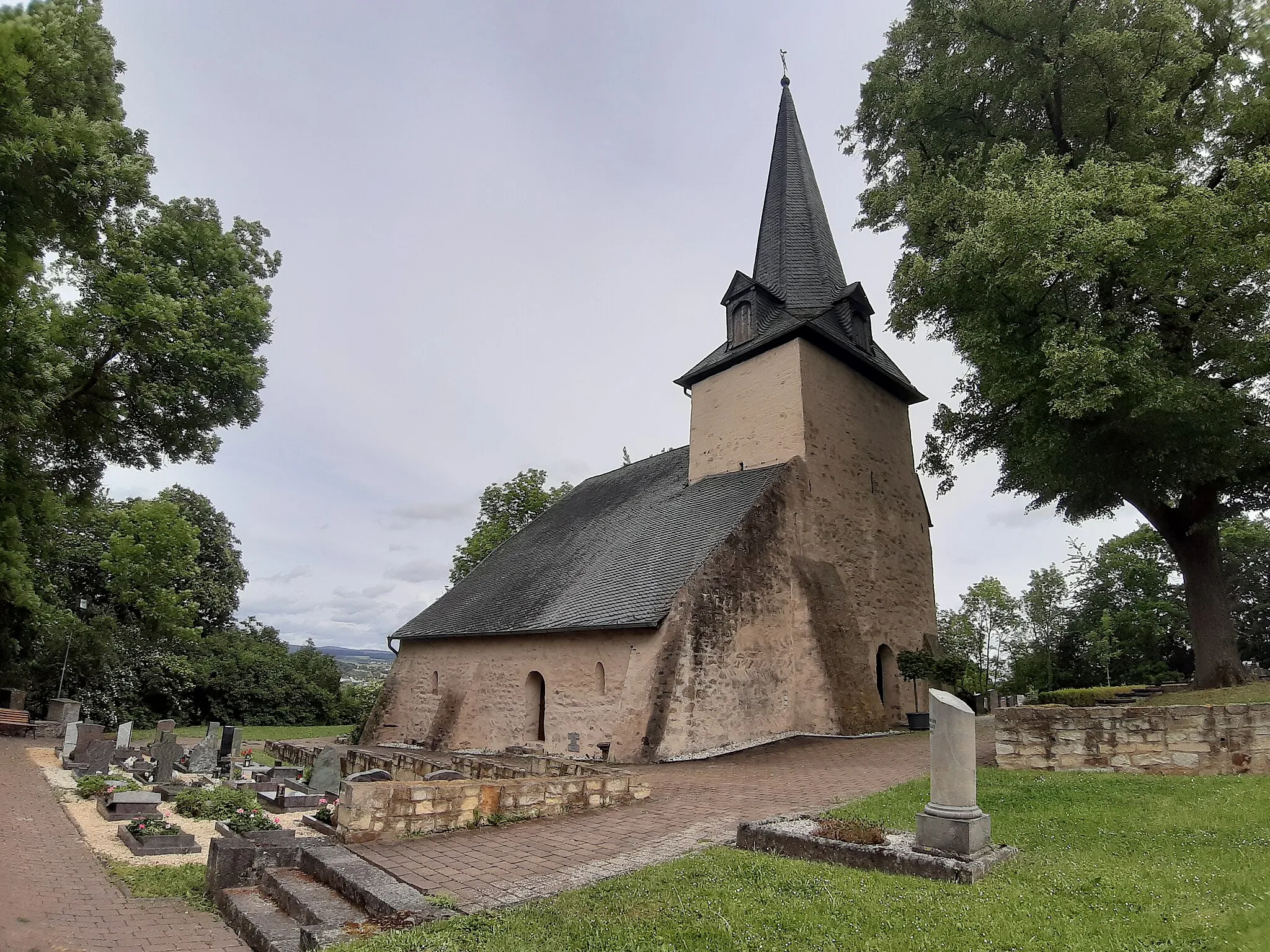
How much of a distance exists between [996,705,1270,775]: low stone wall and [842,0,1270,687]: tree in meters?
4.54

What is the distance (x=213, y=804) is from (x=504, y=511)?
23958 millimetres

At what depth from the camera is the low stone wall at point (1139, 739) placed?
348 inches

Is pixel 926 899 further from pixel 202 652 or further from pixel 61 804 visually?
pixel 202 652

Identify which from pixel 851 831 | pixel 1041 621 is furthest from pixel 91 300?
pixel 1041 621

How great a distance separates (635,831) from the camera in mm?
7871

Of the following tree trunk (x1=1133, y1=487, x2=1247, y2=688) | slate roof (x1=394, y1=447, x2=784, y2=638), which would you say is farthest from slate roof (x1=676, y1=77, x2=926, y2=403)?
tree trunk (x1=1133, y1=487, x2=1247, y2=688)

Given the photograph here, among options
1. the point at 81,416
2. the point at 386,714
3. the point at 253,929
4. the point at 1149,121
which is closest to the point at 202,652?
the point at 386,714

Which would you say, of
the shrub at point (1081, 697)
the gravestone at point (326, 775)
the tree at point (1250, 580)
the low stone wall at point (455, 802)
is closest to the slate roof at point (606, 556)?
the low stone wall at point (455, 802)

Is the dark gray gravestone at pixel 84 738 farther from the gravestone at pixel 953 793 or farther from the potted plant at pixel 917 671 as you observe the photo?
the potted plant at pixel 917 671

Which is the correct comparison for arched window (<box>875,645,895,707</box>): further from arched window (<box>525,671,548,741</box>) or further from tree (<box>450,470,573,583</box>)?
tree (<box>450,470,573,583</box>)

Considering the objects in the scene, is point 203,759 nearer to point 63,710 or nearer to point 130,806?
point 130,806

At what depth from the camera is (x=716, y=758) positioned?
46.2ft

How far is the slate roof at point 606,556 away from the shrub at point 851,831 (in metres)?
7.43

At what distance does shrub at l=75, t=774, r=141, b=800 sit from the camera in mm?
11078
